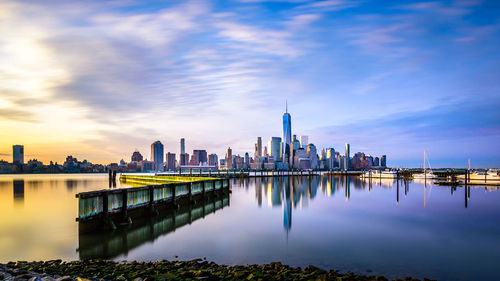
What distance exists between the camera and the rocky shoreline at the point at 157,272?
32.1 feet

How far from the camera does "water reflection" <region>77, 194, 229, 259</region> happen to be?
49.5 feet

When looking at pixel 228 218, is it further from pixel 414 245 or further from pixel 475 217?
pixel 475 217

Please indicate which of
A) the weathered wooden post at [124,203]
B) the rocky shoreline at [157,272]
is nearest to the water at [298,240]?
the weathered wooden post at [124,203]

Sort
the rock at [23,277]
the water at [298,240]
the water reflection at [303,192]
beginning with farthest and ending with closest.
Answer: the water reflection at [303,192] → the water at [298,240] → the rock at [23,277]

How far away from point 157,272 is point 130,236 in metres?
8.64

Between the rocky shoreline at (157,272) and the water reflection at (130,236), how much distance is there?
2.52 metres

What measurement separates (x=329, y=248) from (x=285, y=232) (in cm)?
461

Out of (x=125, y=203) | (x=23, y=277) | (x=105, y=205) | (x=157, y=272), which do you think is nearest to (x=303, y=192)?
(x=125, y=203)

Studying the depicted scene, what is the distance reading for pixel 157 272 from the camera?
10609 mm

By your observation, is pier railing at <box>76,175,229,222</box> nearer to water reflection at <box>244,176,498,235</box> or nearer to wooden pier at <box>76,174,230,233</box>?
wooden pier at <box>76,174,230,233</box>

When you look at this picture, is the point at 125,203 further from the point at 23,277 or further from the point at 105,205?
the point at 23,277

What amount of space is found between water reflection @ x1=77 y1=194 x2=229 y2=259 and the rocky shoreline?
252 centimetres

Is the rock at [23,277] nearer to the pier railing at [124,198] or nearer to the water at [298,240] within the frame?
the water at [298,240]

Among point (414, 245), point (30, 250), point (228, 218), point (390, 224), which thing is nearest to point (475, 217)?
point (390, 224)
